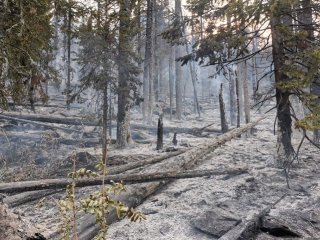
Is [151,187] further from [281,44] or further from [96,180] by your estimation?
[281,44]

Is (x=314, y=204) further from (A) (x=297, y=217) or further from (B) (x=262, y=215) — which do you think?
(B) (x=262, y=215)

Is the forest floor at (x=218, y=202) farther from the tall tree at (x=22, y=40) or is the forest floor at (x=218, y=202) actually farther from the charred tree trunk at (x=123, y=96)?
the charred tree trunk at (x=123, y=96)

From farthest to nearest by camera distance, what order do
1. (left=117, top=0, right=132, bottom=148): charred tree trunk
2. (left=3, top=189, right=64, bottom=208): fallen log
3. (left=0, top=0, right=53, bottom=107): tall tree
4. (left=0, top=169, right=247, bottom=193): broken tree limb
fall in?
(left=117, top=0, right=132, bottom=148): charred tree trunk
(left=3, top=189, right=64, bottom=208): fallen log
(left=0, top=169, right=247, bottom=193): broken tree limb
(left=0, top=0, right=53, bottom=107): tall tree

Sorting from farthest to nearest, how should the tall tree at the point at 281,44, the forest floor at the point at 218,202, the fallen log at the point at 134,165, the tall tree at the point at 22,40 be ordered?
1. the fallen log at the point at 134,165
2. the tall tree at the point at 281,44
3. the tall tree at the point at 22,40
4. the forest floor at the point at 218,202

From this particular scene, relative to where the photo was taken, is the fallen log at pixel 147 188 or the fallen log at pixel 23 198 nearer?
the fallen log at pixel 147 188

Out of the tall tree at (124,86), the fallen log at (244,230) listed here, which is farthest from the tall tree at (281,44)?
the tall tree at (124,86)

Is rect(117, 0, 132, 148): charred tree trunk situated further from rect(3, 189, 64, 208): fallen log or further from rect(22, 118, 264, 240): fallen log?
rect(3, 189, 64, 208): fallen log

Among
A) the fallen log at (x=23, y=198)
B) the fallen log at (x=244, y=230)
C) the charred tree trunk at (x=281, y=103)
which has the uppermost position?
the charred tree trunk at (x=281, y=103)

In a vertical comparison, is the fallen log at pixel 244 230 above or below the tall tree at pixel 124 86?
below

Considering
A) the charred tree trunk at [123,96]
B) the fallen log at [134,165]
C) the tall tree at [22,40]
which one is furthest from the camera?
the charred tree trunk at [123,96]

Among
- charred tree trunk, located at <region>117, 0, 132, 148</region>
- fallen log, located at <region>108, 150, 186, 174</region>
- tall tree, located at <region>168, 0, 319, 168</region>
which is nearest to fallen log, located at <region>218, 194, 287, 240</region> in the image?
tall tree, located at <region>168, 0, 319, 168</region>

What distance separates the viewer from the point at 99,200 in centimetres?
251

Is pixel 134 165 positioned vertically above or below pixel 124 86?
below

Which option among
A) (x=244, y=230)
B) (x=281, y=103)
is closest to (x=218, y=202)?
(x=244, y=230)
